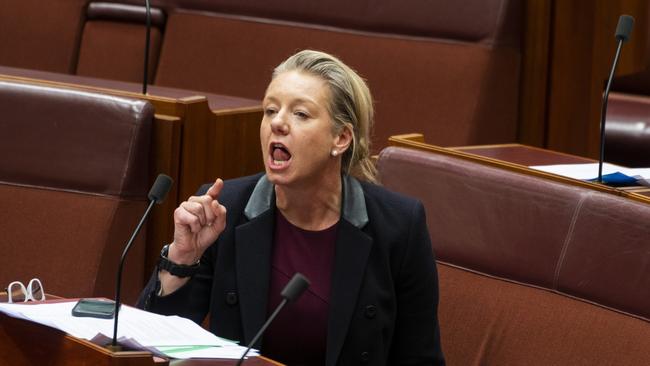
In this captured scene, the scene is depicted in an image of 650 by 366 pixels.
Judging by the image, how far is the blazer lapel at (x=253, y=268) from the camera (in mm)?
803

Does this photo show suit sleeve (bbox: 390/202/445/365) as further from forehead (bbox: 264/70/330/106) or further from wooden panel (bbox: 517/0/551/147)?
wooden panel (bbox: 517/0/551/147)

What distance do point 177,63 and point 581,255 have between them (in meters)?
0.75

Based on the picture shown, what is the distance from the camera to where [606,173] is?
3.05 feet

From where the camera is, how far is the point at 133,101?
1074 millimetres

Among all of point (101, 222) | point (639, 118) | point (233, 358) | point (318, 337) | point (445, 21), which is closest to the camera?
point (233, 358)

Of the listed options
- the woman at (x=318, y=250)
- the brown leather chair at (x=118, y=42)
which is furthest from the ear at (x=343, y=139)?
the brown leather chair at (x=118, y=42)

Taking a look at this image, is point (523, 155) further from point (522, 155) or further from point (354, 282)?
point (354, 282)

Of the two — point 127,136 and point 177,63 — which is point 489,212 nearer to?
point 127,136

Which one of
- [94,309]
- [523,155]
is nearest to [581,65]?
[523,155]

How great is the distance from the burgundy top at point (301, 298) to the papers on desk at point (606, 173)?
0.20 m

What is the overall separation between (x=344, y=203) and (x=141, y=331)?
0.23m

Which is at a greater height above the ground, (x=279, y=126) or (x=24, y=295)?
(x=279, y=126)

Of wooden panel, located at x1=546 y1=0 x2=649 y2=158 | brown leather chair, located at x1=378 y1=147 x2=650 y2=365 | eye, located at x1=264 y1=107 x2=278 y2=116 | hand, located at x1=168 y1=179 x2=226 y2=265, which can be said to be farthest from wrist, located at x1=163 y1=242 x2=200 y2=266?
wooden panel, located at x1=546 y1=0 x2=649 y2=158

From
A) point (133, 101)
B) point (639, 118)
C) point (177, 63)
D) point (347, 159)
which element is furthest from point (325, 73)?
point (177, 63)
